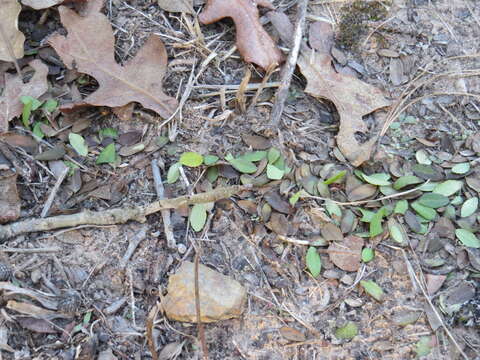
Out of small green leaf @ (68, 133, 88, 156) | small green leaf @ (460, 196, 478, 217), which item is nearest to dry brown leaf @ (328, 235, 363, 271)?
small green leaf @ (460, 196, 478, 217)

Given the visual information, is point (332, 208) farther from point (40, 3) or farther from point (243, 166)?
point (40, 3)

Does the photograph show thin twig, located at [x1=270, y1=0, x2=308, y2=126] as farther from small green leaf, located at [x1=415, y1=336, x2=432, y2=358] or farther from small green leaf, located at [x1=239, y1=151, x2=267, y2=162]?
small green leaf, located at [x1=415, y1=336, x2=432, y2=358]

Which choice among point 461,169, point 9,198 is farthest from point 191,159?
point 461,169

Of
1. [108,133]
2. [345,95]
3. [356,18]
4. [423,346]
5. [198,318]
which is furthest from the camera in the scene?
[356,18]

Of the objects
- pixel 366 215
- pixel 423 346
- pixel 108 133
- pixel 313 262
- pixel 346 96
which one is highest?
pixel 346 96

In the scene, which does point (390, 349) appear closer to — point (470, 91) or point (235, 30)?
point (470, 91)

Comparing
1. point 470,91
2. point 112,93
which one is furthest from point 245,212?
point 470,91

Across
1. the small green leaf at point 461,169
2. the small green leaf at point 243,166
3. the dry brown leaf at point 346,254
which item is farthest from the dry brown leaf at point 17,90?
the small green leaf at point 461,169
